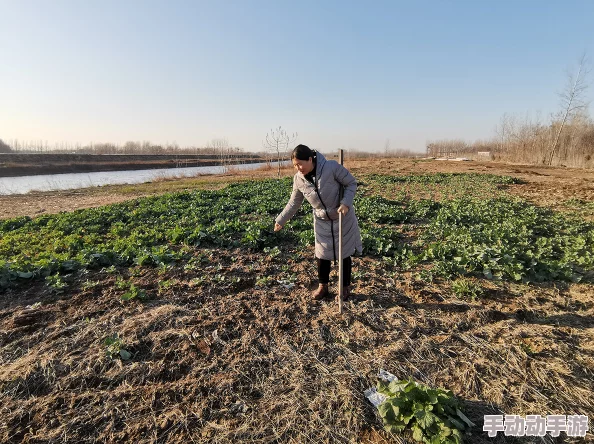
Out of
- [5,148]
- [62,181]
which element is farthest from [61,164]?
[5,148]

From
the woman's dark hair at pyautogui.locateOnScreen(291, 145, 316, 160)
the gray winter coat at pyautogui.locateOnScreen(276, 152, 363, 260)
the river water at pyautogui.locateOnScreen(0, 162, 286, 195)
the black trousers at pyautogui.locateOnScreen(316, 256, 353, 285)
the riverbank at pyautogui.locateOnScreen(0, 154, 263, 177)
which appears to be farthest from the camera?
the riverbank at pyautogui.locateOnScreen(0, 154, 263, 177)

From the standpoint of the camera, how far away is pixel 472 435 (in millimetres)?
2633

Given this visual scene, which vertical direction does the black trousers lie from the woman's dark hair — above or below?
below

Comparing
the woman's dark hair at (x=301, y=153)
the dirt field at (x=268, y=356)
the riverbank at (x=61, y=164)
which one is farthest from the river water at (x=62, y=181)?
the woman's dark hair at (x=301, y=153)

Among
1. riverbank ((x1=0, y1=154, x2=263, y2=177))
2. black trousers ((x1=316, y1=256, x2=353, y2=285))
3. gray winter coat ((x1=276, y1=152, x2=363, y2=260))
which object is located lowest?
black trousers ((x1=316, y1=256, x2=353, y2=285))

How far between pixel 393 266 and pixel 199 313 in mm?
3769

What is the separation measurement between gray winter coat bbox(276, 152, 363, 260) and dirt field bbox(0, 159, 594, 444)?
95 cm

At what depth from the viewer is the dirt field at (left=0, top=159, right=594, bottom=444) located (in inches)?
110

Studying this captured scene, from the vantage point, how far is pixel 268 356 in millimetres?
3604

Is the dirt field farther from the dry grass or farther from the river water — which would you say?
the river water

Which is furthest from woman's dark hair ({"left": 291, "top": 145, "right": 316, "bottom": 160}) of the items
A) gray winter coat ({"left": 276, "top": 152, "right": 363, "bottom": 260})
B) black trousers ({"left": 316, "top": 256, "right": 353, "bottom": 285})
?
black trousers ({"left": 316, "top": 256, "right": 353, "bottom": 285})

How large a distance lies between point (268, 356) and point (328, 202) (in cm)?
203

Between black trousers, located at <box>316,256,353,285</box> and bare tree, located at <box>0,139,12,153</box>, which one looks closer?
black trousers, located at <box>316,256,353,285</box>

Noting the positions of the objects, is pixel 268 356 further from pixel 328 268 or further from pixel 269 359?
pixel 328 268
